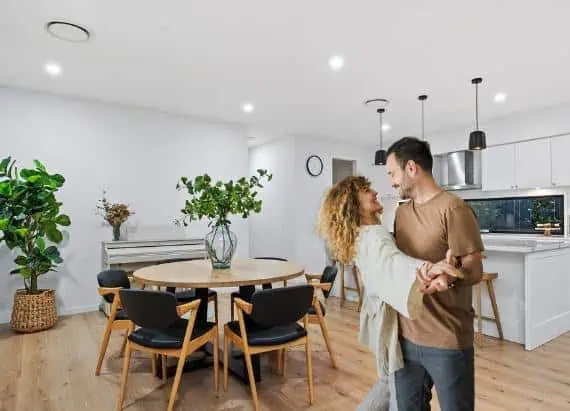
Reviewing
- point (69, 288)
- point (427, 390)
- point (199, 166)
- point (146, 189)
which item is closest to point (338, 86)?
point (199, 166)

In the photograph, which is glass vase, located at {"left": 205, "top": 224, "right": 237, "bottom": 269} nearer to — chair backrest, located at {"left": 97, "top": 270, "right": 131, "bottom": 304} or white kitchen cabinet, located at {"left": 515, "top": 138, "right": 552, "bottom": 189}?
chair backrest, located at {"left": 97, "top": 270, "right": 131, "bottom": 304}

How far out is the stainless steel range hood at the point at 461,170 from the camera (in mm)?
5941

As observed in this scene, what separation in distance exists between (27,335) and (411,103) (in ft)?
16.8

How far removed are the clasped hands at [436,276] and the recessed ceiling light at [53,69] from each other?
13.0 feet

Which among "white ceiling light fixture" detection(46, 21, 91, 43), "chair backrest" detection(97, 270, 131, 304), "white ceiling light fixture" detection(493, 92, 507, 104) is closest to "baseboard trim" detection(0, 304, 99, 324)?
"chair backrest" detection(97, 270, 131, 304)

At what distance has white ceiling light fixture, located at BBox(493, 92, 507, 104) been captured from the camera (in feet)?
14.6

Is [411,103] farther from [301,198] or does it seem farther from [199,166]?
[199,166]

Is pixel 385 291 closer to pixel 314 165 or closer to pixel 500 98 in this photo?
Result: pixel 500 98

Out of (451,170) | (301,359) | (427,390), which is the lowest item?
(301,359)

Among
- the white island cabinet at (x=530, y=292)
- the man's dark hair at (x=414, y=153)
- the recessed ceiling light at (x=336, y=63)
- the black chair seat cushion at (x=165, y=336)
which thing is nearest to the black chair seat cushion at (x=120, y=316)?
the black chair seat cushion at (x=165, y=336)

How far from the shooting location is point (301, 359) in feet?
10.0

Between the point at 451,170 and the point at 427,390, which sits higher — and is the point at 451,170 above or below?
Result: above

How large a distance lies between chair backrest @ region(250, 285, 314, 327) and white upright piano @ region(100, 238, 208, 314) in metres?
2.69

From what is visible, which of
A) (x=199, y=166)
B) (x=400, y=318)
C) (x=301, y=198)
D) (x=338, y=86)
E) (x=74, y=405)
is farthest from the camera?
(x=301, y=198)
